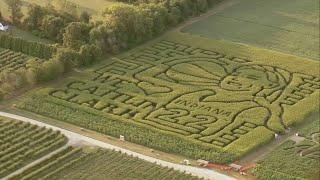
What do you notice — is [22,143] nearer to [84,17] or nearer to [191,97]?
[191,97]

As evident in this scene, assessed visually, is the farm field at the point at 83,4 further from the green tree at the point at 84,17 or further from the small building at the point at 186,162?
the small building at the point at 186,162

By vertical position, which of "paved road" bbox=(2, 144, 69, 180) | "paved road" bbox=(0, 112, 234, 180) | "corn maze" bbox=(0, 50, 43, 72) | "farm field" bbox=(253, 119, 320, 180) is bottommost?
"paved road" bbox=(2, 144, 69, 180)

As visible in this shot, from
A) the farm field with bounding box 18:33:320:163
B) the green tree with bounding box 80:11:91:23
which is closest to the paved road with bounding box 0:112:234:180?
the farm field with bounding box 18:33:320:163

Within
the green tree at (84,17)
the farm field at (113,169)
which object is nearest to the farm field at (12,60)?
the green tree at (84,17)

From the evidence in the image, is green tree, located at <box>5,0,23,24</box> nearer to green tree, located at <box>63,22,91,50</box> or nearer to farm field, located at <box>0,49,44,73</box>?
farm field, located at <box>0,49,44,73</box>

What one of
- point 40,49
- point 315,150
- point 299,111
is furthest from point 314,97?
point 40,49

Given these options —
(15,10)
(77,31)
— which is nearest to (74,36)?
(77,31)
